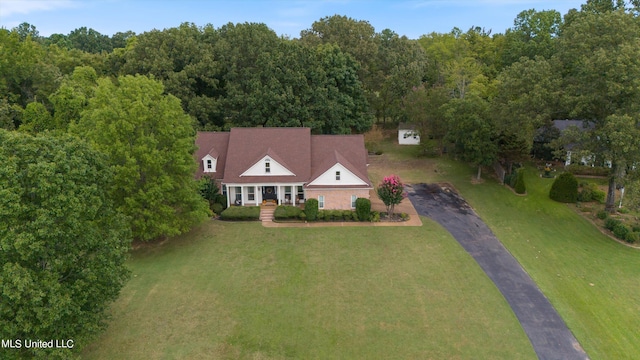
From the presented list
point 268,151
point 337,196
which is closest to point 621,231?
point 337,196

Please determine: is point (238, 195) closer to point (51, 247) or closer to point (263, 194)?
point (263, 194)

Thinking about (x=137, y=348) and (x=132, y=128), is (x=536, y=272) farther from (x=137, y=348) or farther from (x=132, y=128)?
(x=132, y=128)

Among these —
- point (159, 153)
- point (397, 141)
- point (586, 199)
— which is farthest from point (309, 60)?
point (586, 199)

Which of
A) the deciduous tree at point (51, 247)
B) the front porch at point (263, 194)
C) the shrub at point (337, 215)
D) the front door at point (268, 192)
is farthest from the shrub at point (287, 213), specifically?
the deciduous tree at point (51, 247)

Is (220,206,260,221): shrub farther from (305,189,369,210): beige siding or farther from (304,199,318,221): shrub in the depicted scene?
(305,189,369,210): beige siding

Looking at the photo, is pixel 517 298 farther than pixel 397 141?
No

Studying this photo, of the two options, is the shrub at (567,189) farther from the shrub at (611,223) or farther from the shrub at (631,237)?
the shrub at (631,237)

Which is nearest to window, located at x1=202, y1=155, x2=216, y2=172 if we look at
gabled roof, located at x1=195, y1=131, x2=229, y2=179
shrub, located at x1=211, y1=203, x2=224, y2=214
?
gabled roof, located at x1=195, y1=131, x2=229, y2=179
